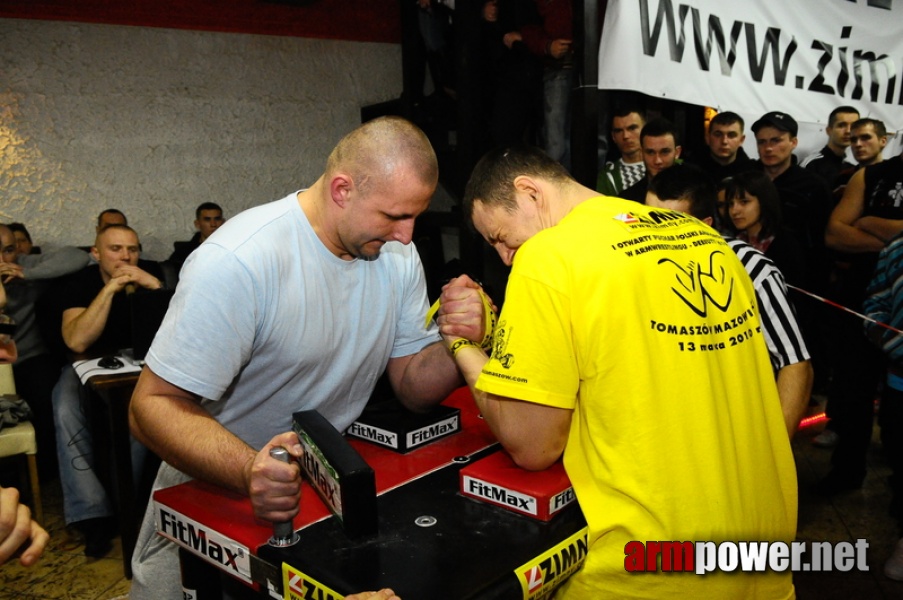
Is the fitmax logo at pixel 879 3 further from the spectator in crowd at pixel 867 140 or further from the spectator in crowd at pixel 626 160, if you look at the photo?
the spectator in crowd at pixel 626 160

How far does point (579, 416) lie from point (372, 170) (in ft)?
2.71

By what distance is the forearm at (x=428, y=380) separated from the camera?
1.97 m

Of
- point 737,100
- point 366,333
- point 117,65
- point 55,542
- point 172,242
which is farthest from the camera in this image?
point 172,242

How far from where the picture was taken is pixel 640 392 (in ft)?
4.24

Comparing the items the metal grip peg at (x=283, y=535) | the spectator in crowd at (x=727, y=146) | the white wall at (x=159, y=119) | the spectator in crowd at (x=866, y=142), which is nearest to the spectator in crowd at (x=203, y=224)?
the white wall at (x=159, y=119)

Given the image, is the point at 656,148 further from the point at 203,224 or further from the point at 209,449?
the point at 203,224

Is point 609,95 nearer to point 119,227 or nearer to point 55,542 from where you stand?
point 119,227

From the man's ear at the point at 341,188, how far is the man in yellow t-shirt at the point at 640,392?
0.62 meters

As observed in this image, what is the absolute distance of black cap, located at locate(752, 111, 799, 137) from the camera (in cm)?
415

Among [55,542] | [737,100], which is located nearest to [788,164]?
[737,100]

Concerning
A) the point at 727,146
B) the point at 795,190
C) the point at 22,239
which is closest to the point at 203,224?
the point at 22,239

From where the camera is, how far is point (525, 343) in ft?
4.37

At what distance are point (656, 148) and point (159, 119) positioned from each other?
15.3 feet

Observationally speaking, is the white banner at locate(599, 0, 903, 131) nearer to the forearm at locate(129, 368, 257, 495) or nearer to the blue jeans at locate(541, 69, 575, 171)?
the blue jeans at locate(541, 69, 575, 171)
